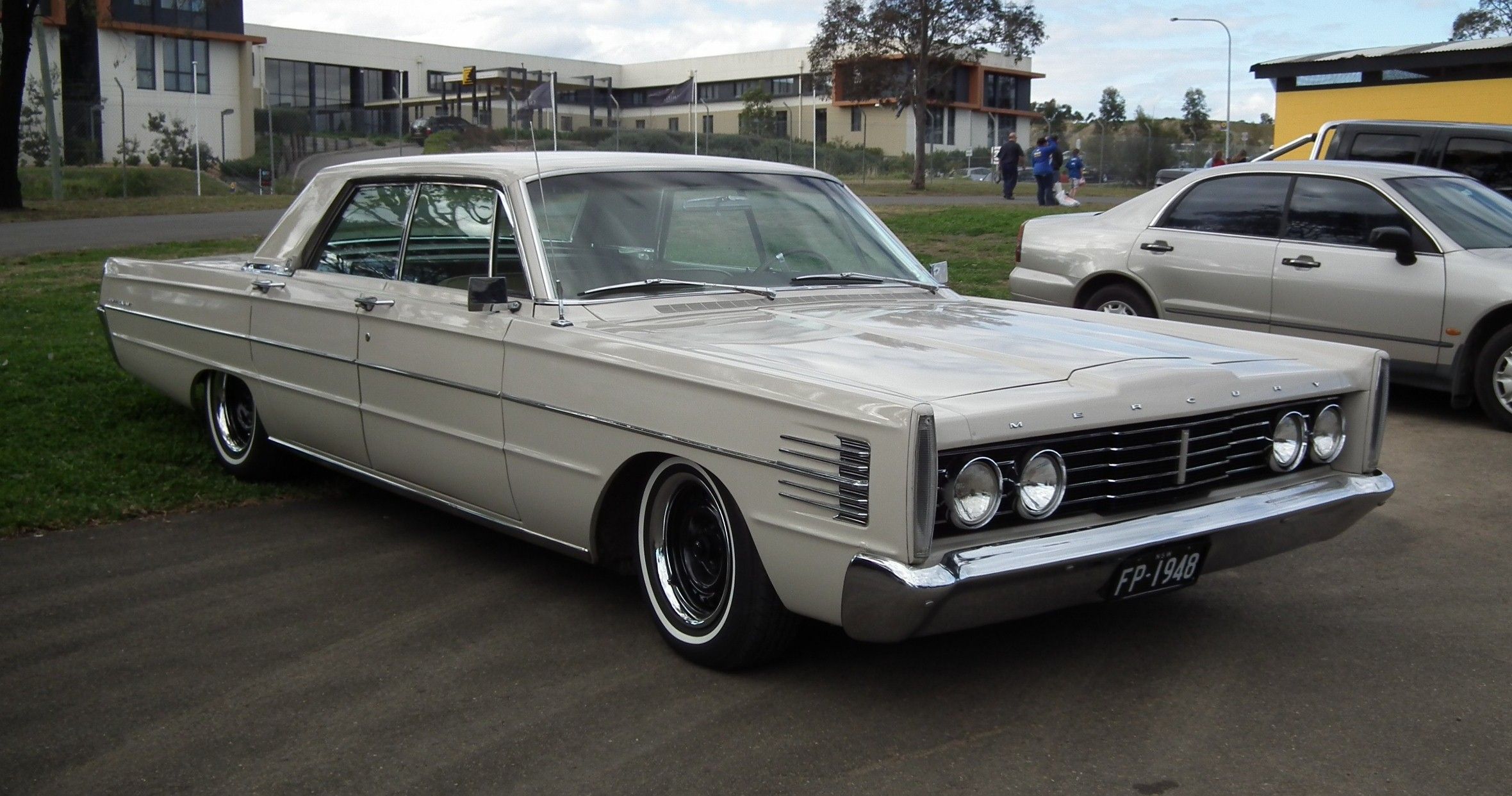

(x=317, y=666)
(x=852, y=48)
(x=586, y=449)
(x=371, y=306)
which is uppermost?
(x=852, y=48)

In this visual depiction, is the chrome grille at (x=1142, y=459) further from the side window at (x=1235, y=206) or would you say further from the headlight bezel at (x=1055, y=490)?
the side window at (x=1235, y=206)

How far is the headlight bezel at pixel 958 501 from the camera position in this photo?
11.5ft

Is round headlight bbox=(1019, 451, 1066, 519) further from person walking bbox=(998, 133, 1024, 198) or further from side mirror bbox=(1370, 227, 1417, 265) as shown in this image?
person walking bbox=(998, 133, 1024, 198)

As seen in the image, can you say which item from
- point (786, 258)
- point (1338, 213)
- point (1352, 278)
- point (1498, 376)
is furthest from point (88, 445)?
point (1498, 376)

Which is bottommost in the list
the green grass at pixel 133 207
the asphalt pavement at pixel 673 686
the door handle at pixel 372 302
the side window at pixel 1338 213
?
the asphalt pavement at pixel 673 686

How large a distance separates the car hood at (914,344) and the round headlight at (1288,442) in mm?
225

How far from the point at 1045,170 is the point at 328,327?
833 inches

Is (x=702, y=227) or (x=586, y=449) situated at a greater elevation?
(x=702, y=227)

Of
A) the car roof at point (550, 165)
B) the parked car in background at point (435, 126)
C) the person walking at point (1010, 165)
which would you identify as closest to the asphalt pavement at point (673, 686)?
the car roof at point (550, 165)

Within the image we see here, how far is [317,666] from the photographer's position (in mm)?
4184

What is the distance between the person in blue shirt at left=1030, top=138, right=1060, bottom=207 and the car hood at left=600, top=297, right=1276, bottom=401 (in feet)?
68.1

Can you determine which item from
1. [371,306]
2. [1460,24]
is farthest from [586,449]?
[1460,24]

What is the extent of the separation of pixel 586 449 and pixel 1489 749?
265 centimetres

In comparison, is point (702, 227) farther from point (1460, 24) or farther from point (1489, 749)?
point (1460, 24)
